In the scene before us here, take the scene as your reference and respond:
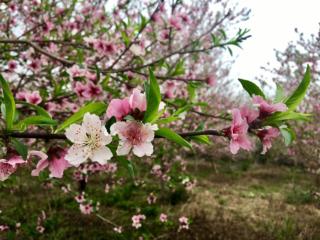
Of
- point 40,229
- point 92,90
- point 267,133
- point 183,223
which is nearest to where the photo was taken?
point 267,133

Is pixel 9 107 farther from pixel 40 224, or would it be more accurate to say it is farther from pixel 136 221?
pixel 40 224

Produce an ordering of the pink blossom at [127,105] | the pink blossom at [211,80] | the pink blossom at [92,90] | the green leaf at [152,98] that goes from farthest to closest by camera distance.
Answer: the pink blossom at [211,80], the pink blossom at [92,90], the pink blossom at [127,105], the green leaf at [152,98]

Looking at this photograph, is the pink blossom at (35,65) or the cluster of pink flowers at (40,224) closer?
the pink blossom at (35,65)

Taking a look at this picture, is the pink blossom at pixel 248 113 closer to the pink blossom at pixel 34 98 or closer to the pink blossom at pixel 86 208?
the pink blossom at pixel 34 98

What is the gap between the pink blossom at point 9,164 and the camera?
1.23 metres

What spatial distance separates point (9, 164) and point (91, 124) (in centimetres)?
28

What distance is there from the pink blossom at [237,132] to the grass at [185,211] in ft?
9.07

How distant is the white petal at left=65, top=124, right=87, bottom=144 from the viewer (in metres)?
1.21

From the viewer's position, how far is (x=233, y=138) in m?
1.27

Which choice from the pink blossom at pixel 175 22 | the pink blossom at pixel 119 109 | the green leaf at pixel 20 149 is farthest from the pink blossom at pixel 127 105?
the pink blossom at pixel 175 22

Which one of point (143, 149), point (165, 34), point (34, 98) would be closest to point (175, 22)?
point (165, 34)

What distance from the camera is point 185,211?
6.47 meters

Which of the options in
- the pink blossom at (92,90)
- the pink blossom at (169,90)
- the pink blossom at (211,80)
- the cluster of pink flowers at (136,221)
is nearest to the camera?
the pink blossom at (92,90)

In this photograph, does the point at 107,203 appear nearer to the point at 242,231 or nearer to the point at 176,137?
the point at 242,231
